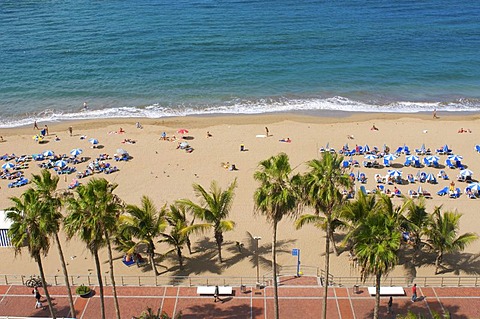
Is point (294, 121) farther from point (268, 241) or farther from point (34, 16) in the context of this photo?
point (34, 16)

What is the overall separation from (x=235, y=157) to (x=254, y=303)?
21.5 m

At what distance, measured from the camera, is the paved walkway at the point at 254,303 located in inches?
1096

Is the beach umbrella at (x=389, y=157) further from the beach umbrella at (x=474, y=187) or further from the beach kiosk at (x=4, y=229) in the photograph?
the beach kiosk at (x=4, y=229)

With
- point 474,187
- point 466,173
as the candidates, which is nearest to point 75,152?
point 466,173

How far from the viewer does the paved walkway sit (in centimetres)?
2783

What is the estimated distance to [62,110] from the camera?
65438 mm

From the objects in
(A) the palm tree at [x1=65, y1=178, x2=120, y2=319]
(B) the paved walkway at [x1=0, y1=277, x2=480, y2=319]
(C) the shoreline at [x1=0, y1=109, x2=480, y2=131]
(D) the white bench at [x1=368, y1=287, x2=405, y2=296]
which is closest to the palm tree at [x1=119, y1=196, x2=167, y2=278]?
(B) the paved walkway at [x1=0, y1=277, x2=480, y2=319]

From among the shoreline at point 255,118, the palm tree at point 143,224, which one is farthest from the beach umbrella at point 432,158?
the palm tree at point 143,224

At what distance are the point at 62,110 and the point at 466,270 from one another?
51.7 metres

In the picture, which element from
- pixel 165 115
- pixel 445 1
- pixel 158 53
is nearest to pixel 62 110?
pixel 165 115

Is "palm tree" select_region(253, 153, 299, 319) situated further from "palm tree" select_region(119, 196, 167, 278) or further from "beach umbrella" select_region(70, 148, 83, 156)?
"beach umbrella" select_region(70, 148, 83, 156)

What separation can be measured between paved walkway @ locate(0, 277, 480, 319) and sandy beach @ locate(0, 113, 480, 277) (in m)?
2.58

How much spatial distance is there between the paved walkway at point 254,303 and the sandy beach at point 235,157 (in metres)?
2.58

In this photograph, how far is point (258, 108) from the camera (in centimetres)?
6469
